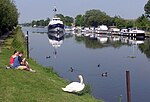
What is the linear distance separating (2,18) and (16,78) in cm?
2960

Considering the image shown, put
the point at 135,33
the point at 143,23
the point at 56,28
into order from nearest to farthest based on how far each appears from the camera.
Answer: the point at 135,33
the point at 56,28
the point at 143,23

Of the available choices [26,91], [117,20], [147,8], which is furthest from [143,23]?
[26,91]

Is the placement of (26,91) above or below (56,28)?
above

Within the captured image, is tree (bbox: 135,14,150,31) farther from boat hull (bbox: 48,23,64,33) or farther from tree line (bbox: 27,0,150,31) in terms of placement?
boat hull (bbox: 48,23,64,33)

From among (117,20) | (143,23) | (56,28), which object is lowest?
(56,28)

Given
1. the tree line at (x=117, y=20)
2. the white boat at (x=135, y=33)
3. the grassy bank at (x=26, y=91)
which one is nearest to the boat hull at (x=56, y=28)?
the white boat at (x=135, y=33)

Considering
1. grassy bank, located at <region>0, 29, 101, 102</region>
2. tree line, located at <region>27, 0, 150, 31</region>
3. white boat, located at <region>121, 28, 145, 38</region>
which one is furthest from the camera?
tree line, located at <region>27, 0, 150, 31</region>

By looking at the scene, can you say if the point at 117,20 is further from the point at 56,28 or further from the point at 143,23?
the point at 56,28

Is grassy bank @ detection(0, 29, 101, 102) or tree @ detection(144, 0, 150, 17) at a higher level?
tree @ detection(144, 0, 150, 17)

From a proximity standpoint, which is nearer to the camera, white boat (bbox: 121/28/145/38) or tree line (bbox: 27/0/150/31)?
white boat (bbox: 121/28/145/38)

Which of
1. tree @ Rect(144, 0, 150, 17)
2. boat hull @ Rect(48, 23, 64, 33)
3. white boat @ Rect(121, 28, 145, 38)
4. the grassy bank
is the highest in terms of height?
tree @ Rect(144, 0, 150, 17)

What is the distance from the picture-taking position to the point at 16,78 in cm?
1440

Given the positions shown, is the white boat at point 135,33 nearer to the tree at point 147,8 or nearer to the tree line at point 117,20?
the tree line at point 117,20

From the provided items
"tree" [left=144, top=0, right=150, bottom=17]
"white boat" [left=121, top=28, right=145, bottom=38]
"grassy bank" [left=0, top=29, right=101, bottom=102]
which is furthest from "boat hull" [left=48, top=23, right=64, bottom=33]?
"grassy bank" [left=0, top=29, right=101, bottom=102]
